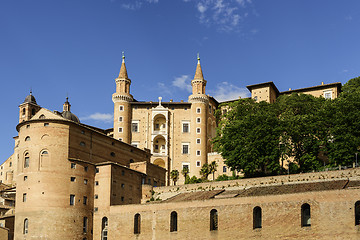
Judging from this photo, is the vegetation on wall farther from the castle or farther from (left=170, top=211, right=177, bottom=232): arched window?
(left=170, top=211, right=177, bottom=232): arched window

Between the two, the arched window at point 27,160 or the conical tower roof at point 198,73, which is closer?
the arched window at point 27,160

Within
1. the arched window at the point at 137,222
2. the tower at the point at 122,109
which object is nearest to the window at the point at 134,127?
the tower at the point at 122,109

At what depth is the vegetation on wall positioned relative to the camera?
194ft

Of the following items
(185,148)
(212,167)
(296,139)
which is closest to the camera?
(296,139)

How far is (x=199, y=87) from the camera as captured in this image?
92.8m

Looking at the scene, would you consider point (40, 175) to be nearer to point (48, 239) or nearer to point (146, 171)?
point (48, 239)

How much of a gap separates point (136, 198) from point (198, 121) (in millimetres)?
31013

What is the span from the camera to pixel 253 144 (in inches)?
2493

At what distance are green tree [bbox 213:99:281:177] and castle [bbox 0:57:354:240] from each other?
4.81 meters

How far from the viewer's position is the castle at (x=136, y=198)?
43.6 m

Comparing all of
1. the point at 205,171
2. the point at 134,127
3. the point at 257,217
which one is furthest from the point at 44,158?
the point at 134,127

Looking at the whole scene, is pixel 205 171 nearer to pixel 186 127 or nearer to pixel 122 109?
pixel 186 127

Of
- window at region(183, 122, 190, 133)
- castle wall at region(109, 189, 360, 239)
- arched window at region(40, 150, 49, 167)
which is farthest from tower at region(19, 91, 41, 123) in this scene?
castle wall at region(109, 189, 360, 239)

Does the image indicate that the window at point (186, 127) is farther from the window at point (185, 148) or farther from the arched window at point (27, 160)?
the arched window at point (27, 160)
